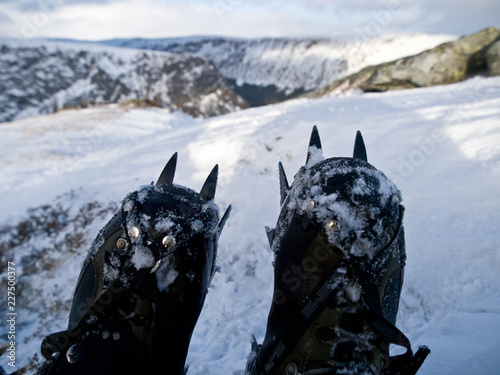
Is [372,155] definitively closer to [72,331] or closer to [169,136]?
[72,331]

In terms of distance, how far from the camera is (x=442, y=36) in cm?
2277

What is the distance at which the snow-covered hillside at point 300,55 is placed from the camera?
25066mm

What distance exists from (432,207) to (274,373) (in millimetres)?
2196

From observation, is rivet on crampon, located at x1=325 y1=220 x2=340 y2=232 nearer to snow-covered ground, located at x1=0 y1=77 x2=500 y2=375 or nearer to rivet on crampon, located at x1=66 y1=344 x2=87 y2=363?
snow-covered ground, located at x1=0 y1=77 x2=500 y2=375

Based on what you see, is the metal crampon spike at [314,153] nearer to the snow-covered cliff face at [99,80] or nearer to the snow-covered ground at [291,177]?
the snow-covered ground at [291,177]

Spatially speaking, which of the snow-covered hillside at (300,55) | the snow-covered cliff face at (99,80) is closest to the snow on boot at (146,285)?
the snow-covered cliff face at (99,80)

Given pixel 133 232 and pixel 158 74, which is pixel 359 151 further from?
pixel 158 74

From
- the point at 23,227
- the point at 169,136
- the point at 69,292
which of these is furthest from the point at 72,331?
the point at 169,136

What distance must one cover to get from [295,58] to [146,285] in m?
35.9

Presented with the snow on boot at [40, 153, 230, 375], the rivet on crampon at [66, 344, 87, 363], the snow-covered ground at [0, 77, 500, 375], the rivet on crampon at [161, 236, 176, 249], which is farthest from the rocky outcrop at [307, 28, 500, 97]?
the rivet on crampon at [66, 344, 87, 363]

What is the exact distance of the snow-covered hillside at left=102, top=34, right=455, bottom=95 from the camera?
25066 mm

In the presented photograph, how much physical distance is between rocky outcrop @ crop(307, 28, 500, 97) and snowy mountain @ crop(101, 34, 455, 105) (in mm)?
13878

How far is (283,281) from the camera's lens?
5.32 ft

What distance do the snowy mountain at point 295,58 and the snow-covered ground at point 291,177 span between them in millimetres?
21997
